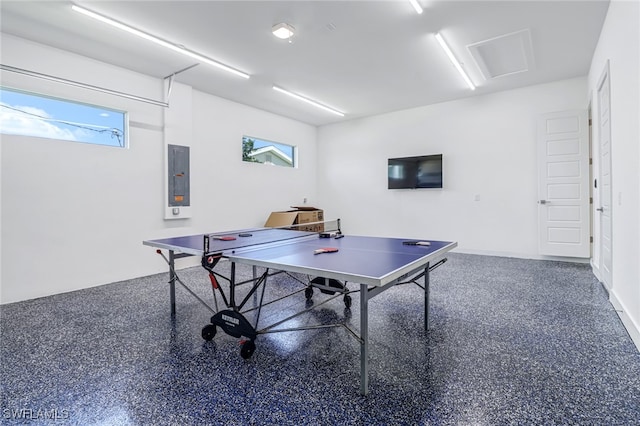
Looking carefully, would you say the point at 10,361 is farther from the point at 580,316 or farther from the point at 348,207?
the point at 348,207

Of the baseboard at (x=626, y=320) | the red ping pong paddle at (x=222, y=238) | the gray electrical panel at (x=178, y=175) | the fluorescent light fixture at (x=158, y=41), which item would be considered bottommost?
the baseboard at (x=626, y=320)

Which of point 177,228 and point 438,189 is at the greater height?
point 438,189

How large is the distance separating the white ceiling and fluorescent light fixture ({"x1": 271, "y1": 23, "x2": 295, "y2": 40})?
74mm

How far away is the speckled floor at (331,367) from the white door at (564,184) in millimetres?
1961

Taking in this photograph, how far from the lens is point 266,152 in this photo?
6.60 meters

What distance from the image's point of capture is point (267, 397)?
5.40 ft

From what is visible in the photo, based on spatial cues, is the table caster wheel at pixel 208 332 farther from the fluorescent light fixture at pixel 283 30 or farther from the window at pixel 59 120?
the window at pixel 59 120

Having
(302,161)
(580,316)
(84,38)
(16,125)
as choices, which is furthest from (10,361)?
(302,161)

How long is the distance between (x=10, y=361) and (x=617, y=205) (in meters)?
5.10

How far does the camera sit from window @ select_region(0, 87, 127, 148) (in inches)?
134

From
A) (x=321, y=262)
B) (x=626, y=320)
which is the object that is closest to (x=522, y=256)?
(x=626, y=320)

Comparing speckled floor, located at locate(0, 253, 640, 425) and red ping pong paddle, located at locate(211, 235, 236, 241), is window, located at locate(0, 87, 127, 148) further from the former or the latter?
red ping pong paddle, located at locate(211, 235, 236, 241)

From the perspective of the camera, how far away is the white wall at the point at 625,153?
220 cm

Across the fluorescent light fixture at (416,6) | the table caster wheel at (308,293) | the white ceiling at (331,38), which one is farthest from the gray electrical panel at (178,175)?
the fluorescent light fixture at (416,6)
